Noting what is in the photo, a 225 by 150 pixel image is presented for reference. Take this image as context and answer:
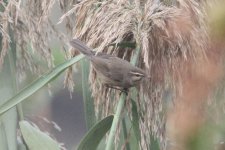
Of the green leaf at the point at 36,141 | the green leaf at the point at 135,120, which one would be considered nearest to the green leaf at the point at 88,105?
the green leaf at the point at 135,120

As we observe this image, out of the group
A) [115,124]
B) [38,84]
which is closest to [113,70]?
[38,84]

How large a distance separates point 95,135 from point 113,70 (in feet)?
1.09

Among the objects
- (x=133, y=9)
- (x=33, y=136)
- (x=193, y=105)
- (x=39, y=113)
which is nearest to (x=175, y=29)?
(x=193, y=105)

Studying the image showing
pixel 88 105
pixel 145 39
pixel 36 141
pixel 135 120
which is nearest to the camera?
pixel 36 141

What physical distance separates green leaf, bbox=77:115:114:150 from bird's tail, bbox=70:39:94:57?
24 centimetres

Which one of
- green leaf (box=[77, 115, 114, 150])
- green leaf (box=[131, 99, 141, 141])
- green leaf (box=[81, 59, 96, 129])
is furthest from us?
green leaf (box=[81, 59, 96, 129])

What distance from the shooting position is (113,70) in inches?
63.4

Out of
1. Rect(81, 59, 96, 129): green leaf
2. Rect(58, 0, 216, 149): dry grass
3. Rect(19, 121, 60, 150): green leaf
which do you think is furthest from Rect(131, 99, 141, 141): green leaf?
Rect(19, 121, 60, 150): green leaf

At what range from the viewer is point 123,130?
154 centimetres

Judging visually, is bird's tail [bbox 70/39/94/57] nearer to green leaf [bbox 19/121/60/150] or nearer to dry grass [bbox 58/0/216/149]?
dry grass [bbox 58/0/216/149]

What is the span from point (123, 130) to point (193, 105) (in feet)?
3.64

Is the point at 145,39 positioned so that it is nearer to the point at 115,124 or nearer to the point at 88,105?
the point at 115,124

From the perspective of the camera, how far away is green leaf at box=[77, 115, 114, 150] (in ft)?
4.28

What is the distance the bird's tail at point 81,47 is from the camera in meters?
1.48
